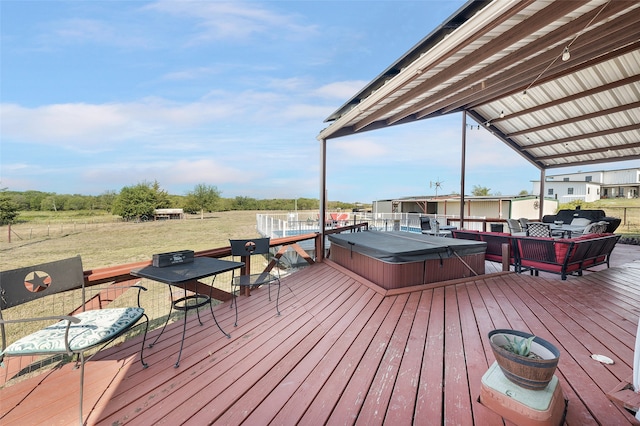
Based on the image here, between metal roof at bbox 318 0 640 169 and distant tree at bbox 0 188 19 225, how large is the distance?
95.1 feet

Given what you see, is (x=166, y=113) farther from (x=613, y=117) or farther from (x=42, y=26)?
(x=613, y=117)

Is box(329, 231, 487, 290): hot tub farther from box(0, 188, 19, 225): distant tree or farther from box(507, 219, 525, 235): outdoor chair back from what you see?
box(0, 188, 19, 225): distant tree

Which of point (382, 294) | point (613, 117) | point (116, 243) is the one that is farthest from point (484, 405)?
point (116, 243)

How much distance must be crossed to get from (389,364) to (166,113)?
24.2m

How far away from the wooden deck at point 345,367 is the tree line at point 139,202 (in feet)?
59.8

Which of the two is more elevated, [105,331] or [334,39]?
[334,39]

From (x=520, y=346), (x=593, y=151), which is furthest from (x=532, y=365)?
(x=593, y=151)

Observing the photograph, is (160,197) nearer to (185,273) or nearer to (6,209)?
(6,209)

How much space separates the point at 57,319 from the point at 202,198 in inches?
2055

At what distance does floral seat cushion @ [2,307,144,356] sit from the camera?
1565 millimetres

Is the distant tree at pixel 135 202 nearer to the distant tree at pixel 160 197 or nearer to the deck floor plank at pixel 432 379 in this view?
the distant tree at pixel 160 197

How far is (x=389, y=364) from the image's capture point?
1.94 m

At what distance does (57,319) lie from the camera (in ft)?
4.76

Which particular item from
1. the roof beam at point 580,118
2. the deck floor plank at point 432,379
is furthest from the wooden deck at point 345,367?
the roof beam at point 580,118
